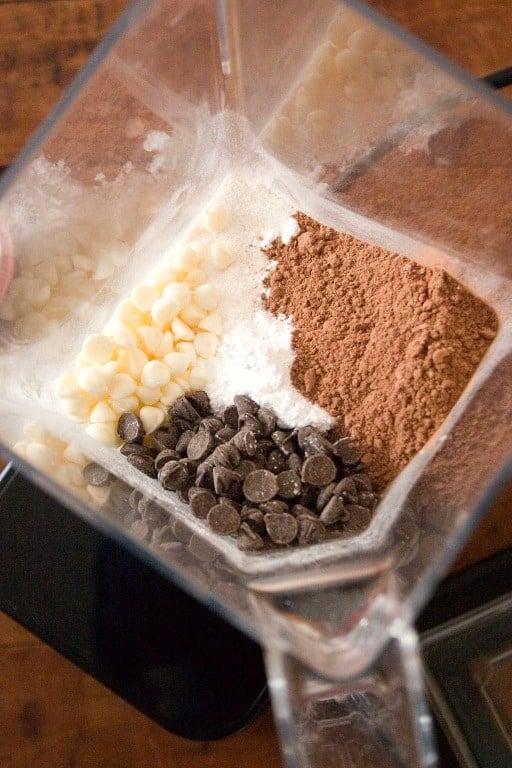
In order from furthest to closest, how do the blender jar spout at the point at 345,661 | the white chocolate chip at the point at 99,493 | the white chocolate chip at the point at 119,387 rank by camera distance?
the white chocolate chip at the point at 119,387 < the white chocolate chip at the point at 99,493 < the blender jar spout at the point at 345,661

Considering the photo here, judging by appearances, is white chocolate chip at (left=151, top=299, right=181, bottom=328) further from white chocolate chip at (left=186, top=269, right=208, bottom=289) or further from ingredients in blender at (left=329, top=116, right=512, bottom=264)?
ingredients in blender at (left=329, top=116, right=512, bottom=264)

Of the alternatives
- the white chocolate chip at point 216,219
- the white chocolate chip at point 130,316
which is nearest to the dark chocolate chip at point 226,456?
the white chocolate chip at point 130,316

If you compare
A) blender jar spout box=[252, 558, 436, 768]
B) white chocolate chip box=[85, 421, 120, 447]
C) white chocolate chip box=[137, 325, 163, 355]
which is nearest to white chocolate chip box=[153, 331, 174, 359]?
white chocolate chip box=[137, 325, 163, 355]

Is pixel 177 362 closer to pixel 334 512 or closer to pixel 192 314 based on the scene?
pixel 192 314

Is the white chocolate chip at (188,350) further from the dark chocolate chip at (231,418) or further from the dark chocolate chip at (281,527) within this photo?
the dark chocolate chip at (281,527)

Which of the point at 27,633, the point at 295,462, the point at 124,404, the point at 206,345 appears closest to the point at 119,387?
the point at 124,404

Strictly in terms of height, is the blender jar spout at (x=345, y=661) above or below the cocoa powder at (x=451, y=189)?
below

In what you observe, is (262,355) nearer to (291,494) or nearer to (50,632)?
(291,494)

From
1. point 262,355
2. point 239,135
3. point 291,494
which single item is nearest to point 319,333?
point 262,355

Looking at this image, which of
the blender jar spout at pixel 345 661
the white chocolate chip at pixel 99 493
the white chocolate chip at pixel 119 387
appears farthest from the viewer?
the white chocolate chip at pixel 119 387
